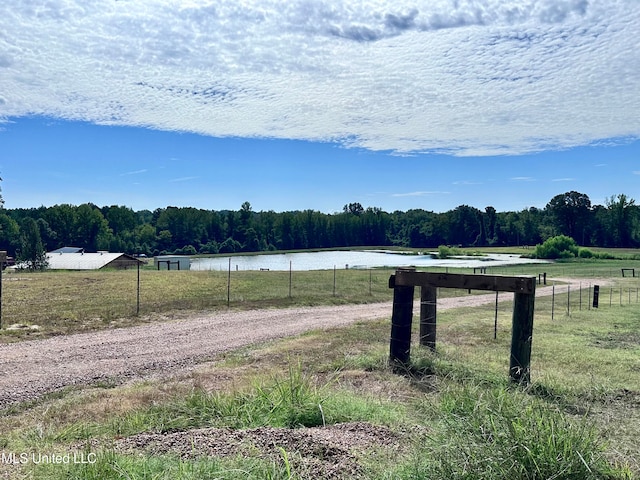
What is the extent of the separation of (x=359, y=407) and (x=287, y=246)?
148272 millimetres

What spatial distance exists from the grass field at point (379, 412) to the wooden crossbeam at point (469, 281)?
1165mm

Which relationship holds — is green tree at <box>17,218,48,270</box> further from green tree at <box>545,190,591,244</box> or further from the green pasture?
green tree at <box>545,190,591,244</box>

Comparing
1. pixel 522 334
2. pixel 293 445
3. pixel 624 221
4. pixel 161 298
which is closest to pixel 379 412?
pixel 293 445

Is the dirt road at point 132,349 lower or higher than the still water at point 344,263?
higher

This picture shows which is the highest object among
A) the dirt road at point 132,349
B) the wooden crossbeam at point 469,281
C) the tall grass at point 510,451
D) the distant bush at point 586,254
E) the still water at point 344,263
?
the wooden crossbeam at point 469,281

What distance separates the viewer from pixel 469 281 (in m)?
7.10

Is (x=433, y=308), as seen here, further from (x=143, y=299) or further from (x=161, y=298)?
(x=161, y=298)

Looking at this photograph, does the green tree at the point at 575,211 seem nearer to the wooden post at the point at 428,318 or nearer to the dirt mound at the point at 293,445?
the wooden post at the point at 428,318

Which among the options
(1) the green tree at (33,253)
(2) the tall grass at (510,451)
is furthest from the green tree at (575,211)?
(2) the tall grass at (510,451)

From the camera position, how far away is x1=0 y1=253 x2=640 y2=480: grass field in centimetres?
341

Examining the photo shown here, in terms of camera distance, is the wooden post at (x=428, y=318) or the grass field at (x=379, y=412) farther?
the wooden post at (x=428, y=318)

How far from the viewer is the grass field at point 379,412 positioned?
341cm

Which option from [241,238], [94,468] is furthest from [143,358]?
[241,238]

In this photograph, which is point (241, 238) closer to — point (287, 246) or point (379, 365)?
point (287, 246)
